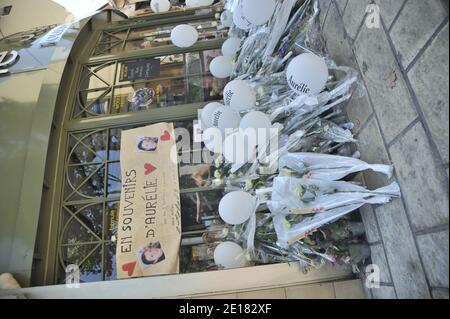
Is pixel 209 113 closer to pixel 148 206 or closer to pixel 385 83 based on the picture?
pixel 148 206

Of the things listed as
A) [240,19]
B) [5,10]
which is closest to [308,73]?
[240,19]

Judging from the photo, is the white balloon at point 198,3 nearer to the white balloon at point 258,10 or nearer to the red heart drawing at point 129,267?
the white balloon at point 258,10

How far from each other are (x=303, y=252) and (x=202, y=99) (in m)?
1.32

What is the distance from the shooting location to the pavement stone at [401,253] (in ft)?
3.79

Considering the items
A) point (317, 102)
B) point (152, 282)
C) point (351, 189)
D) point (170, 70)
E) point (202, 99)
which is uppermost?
point (170, 70)

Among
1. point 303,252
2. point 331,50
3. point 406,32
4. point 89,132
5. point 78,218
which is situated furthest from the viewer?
point 89,132

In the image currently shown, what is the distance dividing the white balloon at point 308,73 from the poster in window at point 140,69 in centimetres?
140

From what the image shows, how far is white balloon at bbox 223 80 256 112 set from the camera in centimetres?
171

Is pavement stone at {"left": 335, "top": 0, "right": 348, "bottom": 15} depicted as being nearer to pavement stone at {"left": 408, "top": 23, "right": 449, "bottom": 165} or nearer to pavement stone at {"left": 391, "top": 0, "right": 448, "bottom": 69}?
pavement stone at {"left": 391, "top": 0, "right": 448, "bottom": 69}

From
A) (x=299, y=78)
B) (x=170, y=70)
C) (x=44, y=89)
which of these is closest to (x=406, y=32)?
(x=299, y=78)

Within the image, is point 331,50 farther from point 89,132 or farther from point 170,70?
point 89,132

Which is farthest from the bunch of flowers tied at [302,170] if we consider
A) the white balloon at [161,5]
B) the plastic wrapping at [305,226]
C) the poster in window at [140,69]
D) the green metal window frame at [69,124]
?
the white balloon at [161,5]

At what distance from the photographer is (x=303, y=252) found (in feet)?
5.11

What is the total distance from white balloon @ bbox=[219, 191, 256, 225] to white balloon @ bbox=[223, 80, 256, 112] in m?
0.46
